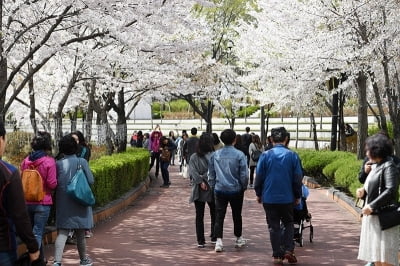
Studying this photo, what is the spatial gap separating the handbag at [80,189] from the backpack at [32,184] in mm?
349

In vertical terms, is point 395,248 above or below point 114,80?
below

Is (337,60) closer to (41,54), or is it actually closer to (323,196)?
(323,196)

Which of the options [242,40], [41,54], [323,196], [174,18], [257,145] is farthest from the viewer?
[242,40]

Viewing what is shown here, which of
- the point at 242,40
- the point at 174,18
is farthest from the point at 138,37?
the point at 242,40

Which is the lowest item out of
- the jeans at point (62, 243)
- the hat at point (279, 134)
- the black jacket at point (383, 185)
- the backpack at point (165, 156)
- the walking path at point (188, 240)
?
the walking path at point (188, 240)

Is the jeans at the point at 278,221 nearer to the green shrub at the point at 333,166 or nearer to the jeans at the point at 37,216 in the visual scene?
the jeans at the point at 37,216

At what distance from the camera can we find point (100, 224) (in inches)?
466

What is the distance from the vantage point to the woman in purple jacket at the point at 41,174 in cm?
739

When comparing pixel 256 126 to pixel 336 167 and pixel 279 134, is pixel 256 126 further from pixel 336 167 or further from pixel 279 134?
pixel 279 134

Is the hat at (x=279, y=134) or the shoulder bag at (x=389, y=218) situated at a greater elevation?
the hat at (x=279, y=134)

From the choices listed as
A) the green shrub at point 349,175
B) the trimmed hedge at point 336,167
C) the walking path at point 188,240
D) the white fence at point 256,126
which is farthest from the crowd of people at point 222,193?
the white fence at point 256,126

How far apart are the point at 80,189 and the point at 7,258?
11.4 ft

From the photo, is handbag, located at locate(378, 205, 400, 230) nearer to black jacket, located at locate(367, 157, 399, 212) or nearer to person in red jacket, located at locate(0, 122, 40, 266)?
black jacket, located at locate(367, 157, 399, 212)

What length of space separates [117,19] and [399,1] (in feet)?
17.5
